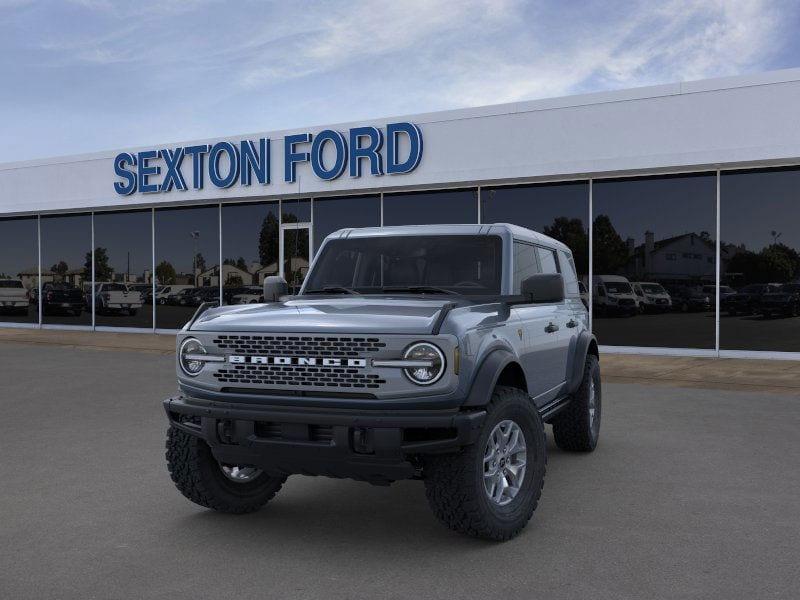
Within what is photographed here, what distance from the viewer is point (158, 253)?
72.7 ft

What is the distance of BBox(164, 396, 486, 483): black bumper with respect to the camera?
4.16 meters

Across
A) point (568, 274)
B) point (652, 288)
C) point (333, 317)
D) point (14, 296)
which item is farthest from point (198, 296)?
point (333, 317)

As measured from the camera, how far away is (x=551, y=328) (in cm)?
600

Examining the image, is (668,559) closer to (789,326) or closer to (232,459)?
(232,459)

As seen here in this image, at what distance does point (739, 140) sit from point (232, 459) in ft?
40.8

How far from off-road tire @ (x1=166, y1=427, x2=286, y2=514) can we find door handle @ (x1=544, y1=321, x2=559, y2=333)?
2377mm

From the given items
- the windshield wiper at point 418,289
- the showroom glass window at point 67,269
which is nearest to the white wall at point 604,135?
the showroom glass window at point 67,269

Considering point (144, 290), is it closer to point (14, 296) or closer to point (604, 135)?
point (14, 296)

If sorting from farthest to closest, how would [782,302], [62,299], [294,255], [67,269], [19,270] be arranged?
[19,270]
[62,299]
[67,269]
[294,255]
[782,302]

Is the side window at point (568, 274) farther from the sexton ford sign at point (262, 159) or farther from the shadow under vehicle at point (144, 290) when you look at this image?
the shadow under vehicle at point (144, 290)

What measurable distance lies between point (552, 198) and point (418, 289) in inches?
459

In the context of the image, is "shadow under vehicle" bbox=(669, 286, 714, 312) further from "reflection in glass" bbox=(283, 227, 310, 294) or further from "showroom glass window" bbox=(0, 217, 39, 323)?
"showroom glass window" bbox=(0, 217, 39, 323)

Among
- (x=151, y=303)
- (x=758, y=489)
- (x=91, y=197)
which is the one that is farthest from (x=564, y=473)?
(x=91, y=197)

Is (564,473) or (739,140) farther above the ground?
(739,140)
